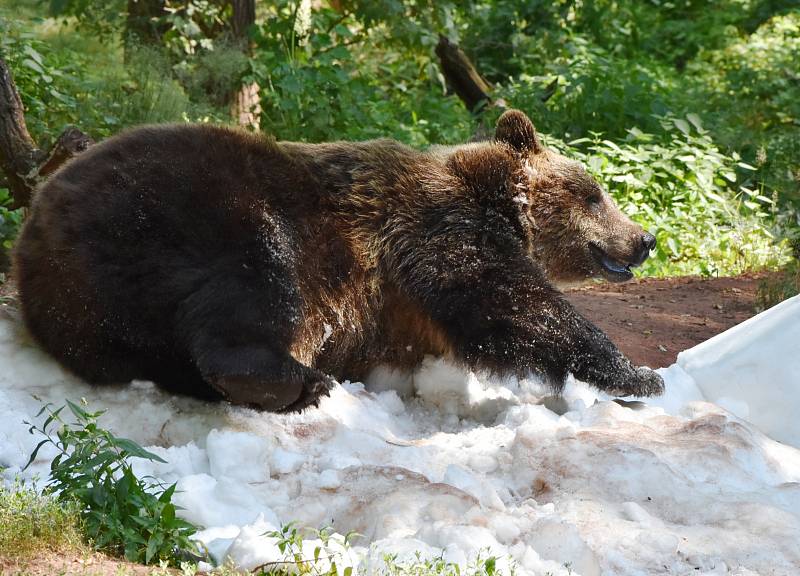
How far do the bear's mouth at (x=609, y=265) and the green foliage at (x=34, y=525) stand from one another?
148 inches

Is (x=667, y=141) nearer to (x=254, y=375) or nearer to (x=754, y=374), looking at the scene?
(x=754, y=374)

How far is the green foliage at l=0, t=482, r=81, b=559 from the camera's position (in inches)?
117

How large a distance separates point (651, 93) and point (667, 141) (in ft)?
4.25

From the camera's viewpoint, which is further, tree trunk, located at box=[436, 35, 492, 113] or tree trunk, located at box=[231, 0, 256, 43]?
tree trunk, located at box=[436, 35, 492, 113]

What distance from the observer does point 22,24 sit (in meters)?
8.61

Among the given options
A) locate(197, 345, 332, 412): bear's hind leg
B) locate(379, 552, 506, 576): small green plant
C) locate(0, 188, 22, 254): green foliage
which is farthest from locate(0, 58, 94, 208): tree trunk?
locate(379, 552, 506, 576): small green plant

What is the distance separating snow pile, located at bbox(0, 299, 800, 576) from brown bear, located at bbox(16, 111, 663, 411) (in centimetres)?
19

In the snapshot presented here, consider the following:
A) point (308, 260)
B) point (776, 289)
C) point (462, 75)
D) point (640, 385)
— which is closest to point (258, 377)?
point (308, 260)

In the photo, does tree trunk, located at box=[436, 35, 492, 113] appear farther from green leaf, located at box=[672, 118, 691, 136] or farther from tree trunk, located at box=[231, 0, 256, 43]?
tree trunk, located at box=[231, 0, 256, 43]

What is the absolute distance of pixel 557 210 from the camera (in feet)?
19.2

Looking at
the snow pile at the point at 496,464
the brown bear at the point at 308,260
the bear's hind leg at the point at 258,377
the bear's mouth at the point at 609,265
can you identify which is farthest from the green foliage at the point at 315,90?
the bear's hind leg at the point at 258,377

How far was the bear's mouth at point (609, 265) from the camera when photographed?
6.00 m

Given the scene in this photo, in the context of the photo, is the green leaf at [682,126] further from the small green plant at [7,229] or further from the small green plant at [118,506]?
the small green plant at [118,506]

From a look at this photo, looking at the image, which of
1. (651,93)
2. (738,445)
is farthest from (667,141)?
(738,445)
